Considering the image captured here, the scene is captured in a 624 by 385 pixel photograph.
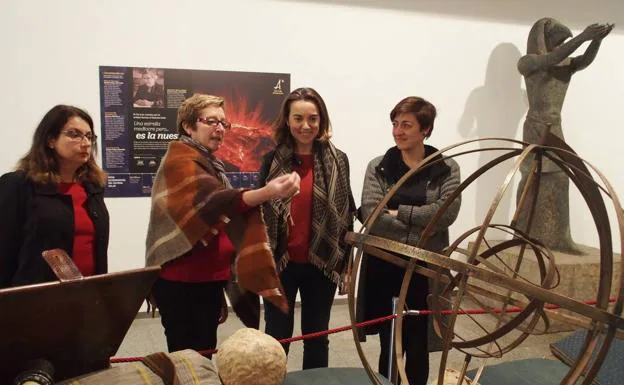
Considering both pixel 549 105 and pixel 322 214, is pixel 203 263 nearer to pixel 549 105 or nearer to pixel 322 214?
pixel 322 214

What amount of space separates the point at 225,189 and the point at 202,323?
0.53m

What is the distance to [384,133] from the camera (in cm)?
442

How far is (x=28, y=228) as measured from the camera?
71.5 inches

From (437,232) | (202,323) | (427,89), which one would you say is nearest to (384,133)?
(427,89)

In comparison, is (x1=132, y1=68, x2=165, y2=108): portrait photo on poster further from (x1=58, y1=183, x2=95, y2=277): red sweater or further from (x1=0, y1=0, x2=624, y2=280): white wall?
(x1=58, y1=183, x2=95, y2=277): red sweater

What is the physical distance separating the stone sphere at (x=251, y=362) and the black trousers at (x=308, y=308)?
732 millimetres

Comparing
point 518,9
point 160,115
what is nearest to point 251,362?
point 160,115

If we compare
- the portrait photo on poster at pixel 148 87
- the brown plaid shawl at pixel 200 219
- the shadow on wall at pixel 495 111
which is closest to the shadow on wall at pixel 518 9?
the shadow on wall at pixel 495 111

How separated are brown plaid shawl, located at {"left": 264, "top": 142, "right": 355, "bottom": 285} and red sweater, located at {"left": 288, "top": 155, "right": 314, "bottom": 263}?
0.06 feet

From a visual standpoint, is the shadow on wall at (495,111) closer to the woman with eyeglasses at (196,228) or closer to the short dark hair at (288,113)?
the short dark hair at (288,113)

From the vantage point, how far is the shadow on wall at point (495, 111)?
4637 millimetres

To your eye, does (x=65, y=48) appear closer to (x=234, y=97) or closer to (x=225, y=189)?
(x=234, y=97)

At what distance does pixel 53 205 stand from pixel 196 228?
1.71 feet

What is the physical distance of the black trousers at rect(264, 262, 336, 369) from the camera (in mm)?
2205
